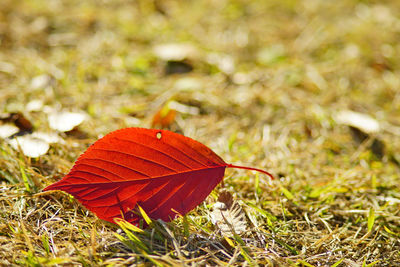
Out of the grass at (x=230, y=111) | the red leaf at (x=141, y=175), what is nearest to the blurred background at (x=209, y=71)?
the grass at (x=230, y=111)

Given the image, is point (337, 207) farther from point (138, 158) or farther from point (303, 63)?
point (303, 63)

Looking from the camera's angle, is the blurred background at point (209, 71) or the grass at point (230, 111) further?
the blurred background at point (209, 71)

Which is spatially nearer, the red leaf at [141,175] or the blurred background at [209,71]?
the red leaf at [141,175]

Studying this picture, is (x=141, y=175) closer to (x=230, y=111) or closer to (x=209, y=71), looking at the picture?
(x=230, y=111)

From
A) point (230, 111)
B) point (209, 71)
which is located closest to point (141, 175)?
point (230, 111)

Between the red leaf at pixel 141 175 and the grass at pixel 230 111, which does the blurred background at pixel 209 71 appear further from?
the red leaf at pixel 141 175

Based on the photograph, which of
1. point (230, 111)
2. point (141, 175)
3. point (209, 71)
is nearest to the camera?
point (141, 175)
